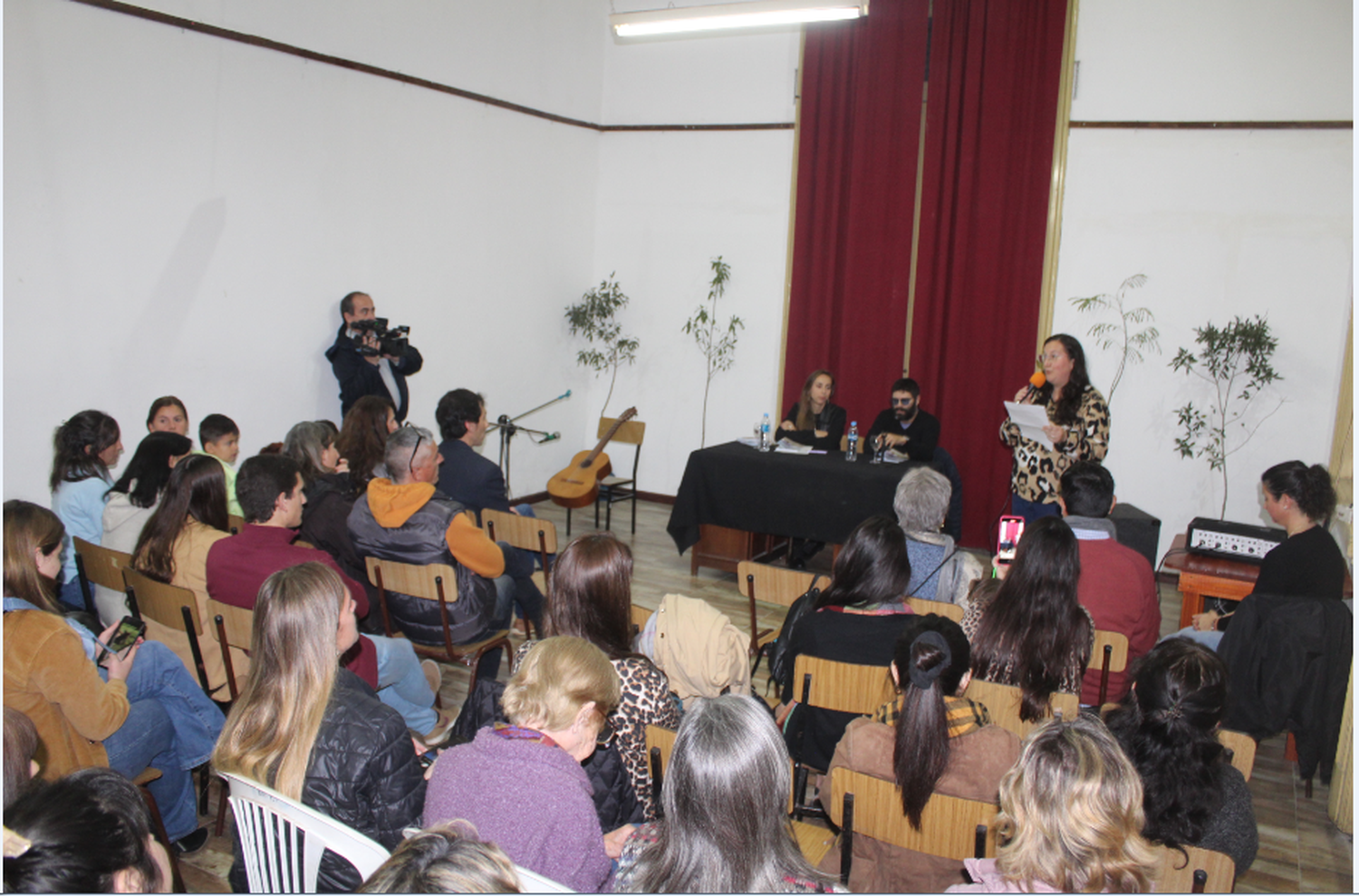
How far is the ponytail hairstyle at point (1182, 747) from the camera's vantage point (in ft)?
6.63

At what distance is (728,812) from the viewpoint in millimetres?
1487

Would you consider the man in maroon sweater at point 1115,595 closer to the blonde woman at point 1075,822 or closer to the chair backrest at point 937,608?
the chair backrest at point 937,608

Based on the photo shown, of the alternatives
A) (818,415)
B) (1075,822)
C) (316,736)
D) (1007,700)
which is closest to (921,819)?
(1075,822)

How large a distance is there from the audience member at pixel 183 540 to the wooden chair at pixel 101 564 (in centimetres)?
12

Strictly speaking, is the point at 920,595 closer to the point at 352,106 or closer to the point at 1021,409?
the point at 1021,409

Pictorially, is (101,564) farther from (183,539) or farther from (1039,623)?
(1039,623)

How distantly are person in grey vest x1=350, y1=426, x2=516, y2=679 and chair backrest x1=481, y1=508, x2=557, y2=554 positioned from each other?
438 mm

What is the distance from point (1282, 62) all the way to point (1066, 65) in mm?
1201

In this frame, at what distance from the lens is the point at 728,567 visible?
18.9 feet

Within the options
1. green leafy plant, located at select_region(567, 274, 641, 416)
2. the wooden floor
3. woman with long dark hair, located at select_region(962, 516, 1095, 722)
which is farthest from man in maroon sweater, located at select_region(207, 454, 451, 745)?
green leafy plant, located at select_region(567, 274, 641, 416)

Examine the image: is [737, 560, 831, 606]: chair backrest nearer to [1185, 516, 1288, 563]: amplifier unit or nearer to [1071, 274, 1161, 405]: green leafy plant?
[1185, 516, 1288, 563]: amplifier unit

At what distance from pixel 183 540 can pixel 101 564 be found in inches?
16.5

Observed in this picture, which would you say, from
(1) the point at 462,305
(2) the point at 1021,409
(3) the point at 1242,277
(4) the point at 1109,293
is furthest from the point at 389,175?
(3) the point at 1242,277

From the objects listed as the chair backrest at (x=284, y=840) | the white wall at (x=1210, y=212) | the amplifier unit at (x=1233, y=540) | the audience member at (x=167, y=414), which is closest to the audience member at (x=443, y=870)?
the chair backrest at (x=284, y=840)
